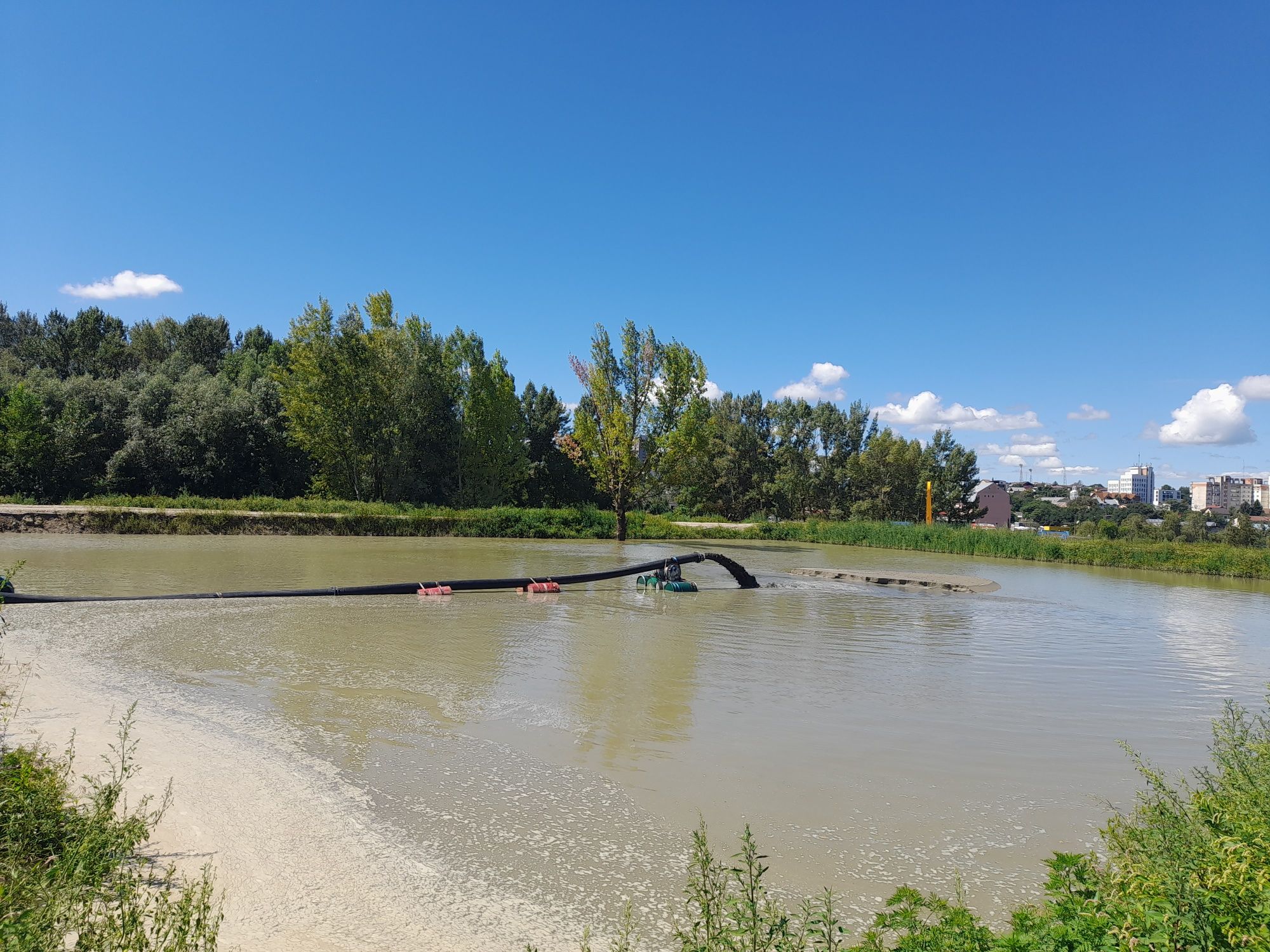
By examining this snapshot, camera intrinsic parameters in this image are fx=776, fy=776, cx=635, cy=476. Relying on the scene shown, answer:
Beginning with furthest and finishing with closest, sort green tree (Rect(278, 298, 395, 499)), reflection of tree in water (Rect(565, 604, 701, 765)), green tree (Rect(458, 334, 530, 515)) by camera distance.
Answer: green tree (Rect(458, 334, 530, 515)), green tree (Rect(278, 298, 395, 499)), reflection of tree in water (Rect(565, 604, 701, 765))

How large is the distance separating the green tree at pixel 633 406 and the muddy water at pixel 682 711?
68.2 feet

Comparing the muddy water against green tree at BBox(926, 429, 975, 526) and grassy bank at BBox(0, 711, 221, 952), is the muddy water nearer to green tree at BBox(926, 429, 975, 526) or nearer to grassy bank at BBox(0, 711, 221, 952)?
grassy bank at BBox(0, 711, 221, 952)

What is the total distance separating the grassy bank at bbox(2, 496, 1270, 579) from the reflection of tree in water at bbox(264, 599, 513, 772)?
19869 mm

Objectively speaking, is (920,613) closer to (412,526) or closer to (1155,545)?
(1155,545)

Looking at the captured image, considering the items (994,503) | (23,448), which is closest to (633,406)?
(23,448)

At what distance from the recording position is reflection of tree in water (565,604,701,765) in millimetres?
7586

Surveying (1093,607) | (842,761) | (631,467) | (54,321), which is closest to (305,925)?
(842,761)

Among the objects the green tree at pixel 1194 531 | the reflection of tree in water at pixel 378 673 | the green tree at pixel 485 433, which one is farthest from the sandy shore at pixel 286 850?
the green tree at pixel 1194 531

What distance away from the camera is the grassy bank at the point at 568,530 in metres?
29.9

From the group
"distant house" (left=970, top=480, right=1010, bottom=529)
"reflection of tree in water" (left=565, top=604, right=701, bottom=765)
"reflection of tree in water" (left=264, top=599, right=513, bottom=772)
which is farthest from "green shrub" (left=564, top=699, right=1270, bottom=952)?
"distant house" (left=970, top=480, right=1010, bottom=529)

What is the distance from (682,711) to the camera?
857 cm

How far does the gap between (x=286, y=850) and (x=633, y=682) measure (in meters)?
5.53

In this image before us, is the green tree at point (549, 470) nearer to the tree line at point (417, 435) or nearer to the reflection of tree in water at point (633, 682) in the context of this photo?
the tree line at point (417, 435)

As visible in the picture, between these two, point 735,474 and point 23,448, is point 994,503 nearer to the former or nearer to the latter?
point 735,474
